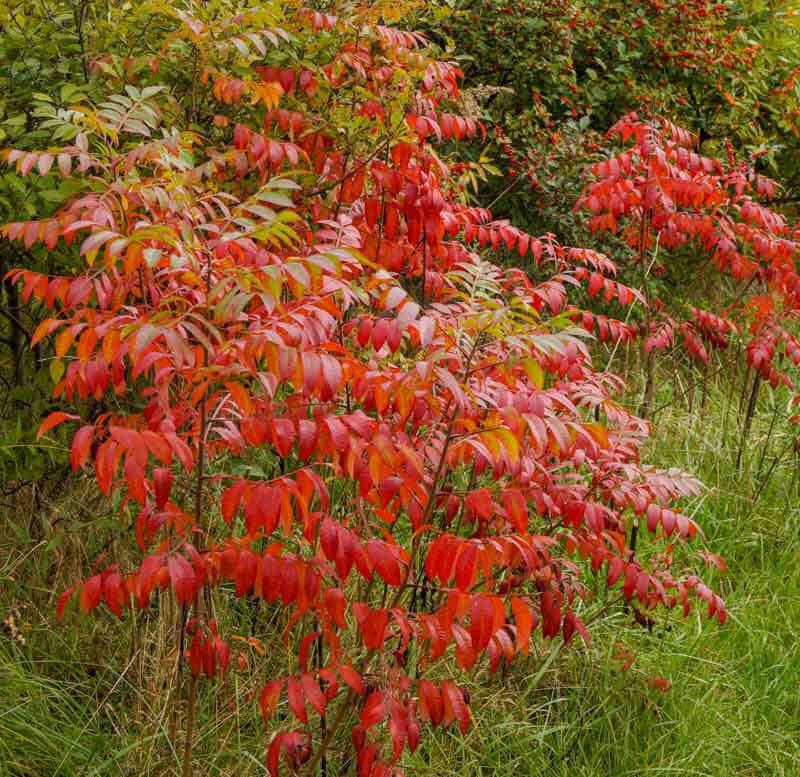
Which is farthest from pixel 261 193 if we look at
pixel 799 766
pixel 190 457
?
pixel 799 766

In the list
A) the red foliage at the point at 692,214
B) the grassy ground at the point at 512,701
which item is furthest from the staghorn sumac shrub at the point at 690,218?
the grassy ground at the point at 512,701

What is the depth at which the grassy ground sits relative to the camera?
2906 mm

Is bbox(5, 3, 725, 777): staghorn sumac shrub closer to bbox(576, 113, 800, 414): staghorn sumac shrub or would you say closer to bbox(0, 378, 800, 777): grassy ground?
bbox(0, 378, 800, 777): grassy ground

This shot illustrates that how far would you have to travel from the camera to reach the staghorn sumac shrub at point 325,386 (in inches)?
78.8

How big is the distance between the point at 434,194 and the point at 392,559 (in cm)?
157

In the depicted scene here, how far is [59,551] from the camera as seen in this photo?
3656 mm

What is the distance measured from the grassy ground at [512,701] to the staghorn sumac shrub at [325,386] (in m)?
0.19

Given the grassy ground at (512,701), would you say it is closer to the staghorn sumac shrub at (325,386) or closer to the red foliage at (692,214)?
the staghorn sumac shrub at (325,386)

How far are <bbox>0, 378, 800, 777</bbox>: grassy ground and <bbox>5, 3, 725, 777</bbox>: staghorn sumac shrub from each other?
188 mm

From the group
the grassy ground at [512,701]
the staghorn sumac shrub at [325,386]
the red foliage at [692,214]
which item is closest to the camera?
the staghorn sumac shrub at [325,386]

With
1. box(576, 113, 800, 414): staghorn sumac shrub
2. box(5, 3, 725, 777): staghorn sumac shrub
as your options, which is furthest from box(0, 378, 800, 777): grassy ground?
box(576, 113, 800, 414): staghorn sumac shrub

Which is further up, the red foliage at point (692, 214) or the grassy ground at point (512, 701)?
the red foliage at point (692, 214)

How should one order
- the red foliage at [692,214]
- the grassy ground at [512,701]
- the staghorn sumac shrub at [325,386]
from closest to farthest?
the staghorn sumac shrub at [325,386] → the grassy ground at [512,701] → the red foliage at [692,214]

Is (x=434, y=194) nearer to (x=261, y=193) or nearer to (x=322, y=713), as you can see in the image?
(x=261, y=193)
